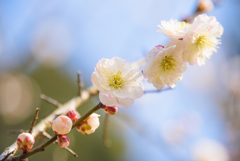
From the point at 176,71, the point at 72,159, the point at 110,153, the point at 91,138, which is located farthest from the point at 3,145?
the point at 176,71

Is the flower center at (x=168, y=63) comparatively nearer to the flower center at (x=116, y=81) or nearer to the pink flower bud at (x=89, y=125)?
the flower center at (x=116, y=81)

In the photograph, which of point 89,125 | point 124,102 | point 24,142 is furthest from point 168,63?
point 24,142

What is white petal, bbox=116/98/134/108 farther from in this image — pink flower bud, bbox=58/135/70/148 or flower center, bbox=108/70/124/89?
pink flower bud, bbox=58/135/70/148

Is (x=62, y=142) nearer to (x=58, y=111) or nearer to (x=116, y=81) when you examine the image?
(x=116, y=81)

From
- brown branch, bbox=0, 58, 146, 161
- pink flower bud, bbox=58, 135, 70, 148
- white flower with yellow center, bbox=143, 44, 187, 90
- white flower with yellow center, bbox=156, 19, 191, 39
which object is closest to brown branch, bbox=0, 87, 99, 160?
brown branch, bbox=0, 58, 146, 161

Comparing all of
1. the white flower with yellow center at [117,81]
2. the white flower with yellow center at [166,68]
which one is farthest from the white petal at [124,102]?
the white flower with yellow center at [166,68]

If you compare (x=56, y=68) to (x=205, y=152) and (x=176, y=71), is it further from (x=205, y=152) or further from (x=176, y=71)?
(x=176, y=71)

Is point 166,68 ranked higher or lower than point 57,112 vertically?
higher
